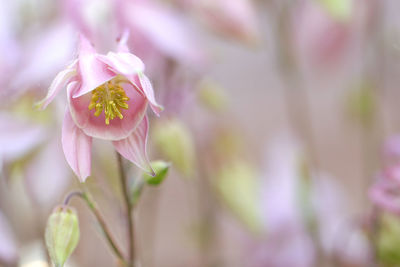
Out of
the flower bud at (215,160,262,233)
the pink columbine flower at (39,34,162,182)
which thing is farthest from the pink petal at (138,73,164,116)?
the flower bud at (215,160,262,233)

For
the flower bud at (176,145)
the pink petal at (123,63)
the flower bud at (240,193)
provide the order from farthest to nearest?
1. the flower bud at (240,193)
2. the flower bud at (176,145)
3. the pink petal at (123,63)

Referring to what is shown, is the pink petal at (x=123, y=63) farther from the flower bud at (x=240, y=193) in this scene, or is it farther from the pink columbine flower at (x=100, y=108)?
the flower bud at (x=240, y=193)

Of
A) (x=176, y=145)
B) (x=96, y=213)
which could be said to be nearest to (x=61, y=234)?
(x=96, y=213)

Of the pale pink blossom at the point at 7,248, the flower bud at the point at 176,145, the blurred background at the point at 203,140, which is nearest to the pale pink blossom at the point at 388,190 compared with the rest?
the blurred background at the point at 203,140

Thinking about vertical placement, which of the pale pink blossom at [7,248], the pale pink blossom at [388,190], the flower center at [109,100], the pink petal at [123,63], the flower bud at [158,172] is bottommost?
the pale pink blossom at [388,190]

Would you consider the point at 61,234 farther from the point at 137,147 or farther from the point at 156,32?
the point at 156,32

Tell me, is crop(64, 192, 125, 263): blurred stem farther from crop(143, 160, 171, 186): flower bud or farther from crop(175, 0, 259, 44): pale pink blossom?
crop(175, 0, 259, 44): pale pink blossom

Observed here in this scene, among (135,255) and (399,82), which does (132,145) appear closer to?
(135,255)
